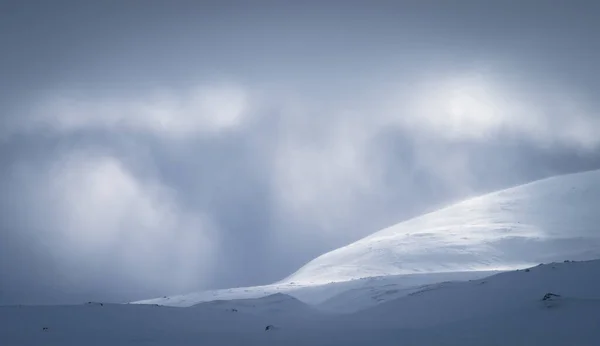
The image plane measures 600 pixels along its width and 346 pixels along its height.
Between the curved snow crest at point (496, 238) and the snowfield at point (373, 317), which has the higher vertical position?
the curved snow crest at point (496, 238)

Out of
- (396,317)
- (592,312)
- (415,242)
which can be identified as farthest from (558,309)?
(415,242)

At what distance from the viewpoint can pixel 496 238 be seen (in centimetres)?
7044

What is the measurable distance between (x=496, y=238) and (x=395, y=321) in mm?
53929

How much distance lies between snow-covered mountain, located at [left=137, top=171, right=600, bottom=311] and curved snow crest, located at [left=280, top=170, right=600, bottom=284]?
0.12 meters

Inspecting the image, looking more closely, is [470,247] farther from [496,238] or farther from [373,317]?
[373,317]

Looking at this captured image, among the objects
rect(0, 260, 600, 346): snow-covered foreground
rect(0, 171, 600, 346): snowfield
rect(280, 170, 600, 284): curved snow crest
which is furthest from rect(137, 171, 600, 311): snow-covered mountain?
rect(0, 260, 600, 346): snow-covered foreground

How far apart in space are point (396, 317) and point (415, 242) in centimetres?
5386

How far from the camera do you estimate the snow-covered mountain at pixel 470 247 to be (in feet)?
165

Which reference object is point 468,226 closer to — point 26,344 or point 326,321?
point 326,321

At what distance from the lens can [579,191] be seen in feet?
276

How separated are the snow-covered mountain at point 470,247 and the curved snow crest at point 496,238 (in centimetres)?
12

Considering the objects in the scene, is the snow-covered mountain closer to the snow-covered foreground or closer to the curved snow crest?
the curved snow crest

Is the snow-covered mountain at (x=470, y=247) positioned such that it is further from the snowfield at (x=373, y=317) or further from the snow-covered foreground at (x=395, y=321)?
the snow-covered foreground at (x=395, y=321)

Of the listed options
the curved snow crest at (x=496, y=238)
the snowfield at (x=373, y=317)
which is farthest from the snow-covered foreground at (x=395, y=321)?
the curved snow crest at (x=496, y=238)
